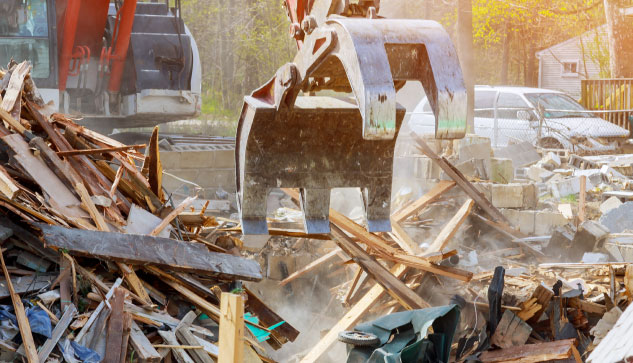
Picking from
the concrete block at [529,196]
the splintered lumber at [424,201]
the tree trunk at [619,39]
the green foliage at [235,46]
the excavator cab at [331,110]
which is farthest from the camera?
the green foliage at [235,46]

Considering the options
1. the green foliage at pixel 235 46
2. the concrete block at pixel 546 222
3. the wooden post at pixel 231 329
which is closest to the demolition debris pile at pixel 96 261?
the wooden post at pixel 231 329

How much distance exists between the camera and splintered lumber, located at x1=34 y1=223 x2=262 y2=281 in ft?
16.3

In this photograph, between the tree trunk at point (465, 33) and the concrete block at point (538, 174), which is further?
the tree trunk at point (465, 33)

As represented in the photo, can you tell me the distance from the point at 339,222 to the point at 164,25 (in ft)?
17.0

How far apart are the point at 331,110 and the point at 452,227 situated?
3335mm

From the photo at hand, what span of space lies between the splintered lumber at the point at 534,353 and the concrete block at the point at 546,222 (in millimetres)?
3690

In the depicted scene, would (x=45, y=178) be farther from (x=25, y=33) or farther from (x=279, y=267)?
(x=25, y=33)

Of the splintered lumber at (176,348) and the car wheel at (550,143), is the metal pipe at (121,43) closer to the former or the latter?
the splintered lumber at (176,348)

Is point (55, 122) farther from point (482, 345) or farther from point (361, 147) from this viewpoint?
point (482, 345)

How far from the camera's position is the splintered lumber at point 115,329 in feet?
14.9

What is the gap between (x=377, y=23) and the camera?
3.82 m

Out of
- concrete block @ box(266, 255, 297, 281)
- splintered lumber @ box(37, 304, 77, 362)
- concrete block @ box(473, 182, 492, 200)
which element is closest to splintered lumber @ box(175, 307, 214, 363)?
splintered lumber @ box(37, 304, 77, 362)

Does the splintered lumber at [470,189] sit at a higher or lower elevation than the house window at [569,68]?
lower

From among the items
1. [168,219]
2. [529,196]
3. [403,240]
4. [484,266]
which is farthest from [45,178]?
[529,196]
